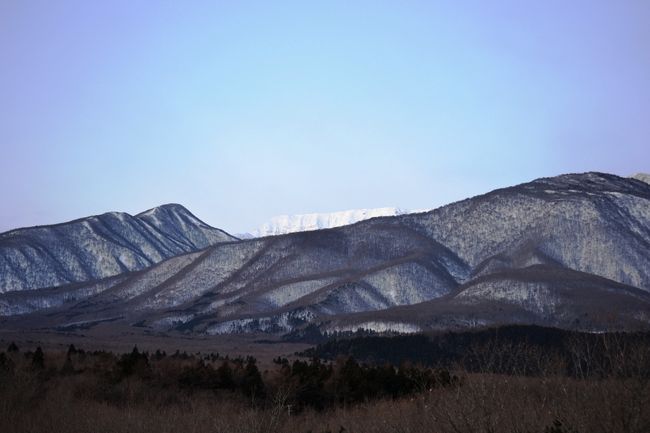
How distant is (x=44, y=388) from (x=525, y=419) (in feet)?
113

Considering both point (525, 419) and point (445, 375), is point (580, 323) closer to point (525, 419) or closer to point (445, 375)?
point (445, 375)

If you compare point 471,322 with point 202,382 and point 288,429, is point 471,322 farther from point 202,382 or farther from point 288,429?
point 288,429

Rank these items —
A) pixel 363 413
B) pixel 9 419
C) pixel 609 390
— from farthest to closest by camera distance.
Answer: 1. pixel 363 413
2. pixel 9 419
3. pixel 609 390

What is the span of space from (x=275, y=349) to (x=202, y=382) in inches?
3989

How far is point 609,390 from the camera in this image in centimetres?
2945

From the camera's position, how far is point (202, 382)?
6531cm

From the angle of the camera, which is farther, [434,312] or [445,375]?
[434,312]

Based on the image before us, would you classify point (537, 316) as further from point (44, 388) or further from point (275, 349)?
point (44, 388)

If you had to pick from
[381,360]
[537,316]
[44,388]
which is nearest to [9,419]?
[44,388]

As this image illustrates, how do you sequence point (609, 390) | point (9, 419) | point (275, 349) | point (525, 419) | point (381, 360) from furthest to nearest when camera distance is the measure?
point (275, 349), point (381, 360), point (9, 419), point (525, 419), point (609, 390)

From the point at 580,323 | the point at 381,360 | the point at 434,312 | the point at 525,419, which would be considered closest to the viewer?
the point at 525,419

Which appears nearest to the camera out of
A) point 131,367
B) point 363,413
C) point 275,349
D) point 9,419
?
point 9,419

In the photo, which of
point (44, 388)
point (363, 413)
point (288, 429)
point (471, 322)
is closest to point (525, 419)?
point (288, 429)

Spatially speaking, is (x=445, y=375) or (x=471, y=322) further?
(x=471, y=322)
